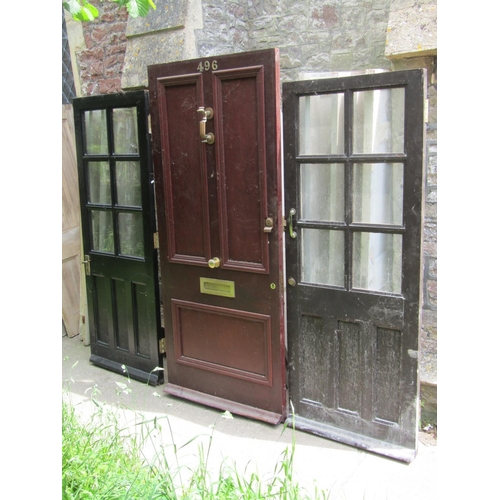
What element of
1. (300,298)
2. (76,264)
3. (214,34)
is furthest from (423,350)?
(76,264)

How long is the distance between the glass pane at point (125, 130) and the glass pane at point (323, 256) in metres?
1.68

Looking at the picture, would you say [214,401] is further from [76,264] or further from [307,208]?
[76,264]

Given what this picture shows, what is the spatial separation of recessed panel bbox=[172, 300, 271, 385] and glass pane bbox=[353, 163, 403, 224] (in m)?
1.03

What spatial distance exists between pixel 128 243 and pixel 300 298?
Result: 5.60 ft

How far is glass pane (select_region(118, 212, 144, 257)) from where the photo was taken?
4.61m

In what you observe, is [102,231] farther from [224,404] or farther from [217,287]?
[224,404]

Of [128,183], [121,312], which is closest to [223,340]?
[121,312]

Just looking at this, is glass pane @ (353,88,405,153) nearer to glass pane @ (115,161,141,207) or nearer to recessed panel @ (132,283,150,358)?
glass pane @ (115,161,141,207)

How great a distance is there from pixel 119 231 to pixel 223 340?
137 cm

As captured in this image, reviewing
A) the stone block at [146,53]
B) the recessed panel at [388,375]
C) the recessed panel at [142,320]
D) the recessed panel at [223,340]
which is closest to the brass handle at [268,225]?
the recessed panel at [223,340]

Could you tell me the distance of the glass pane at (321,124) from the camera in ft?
11.5

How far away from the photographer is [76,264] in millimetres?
5793

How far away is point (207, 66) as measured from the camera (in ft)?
12.3

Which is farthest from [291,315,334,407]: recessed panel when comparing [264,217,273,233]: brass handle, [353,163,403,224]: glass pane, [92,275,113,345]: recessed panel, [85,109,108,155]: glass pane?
[85,109,108,155]: glass pane
